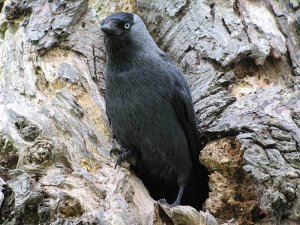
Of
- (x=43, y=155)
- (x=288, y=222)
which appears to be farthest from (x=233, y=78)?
(x=43, y=155)

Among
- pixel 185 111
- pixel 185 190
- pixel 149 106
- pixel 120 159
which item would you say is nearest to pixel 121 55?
pixel 149 106

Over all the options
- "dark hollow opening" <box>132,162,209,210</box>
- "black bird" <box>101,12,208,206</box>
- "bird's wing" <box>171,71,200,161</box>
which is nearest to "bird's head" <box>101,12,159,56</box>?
"black bird" <box>101,12,208,206</box>

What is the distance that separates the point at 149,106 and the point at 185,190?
0.91 m

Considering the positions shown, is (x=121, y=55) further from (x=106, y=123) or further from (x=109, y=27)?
(x=106, y=123)

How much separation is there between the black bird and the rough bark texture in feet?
0.53

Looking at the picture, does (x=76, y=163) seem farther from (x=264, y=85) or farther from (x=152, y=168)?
(x=264, y=85)

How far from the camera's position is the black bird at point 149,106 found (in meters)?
4.83

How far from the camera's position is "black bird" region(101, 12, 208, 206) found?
4828mm

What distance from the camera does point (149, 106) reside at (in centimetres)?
483

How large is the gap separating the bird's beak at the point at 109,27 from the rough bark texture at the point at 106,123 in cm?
36

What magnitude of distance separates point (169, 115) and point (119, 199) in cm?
125

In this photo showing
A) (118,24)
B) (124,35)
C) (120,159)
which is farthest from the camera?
(124,35)

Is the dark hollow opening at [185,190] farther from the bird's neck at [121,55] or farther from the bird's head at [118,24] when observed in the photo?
the bird's head at [118,24]

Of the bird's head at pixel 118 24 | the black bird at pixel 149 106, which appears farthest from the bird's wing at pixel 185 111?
the bird's head at pixel 118 24
